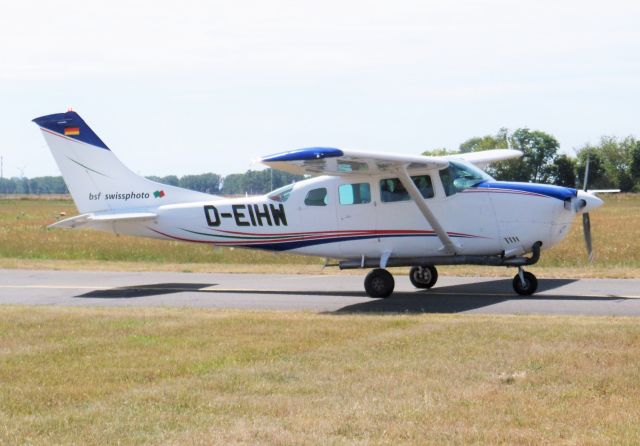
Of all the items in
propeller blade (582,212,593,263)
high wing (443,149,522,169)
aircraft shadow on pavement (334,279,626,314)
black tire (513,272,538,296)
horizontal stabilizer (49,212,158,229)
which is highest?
high wing (443,149,522,169)

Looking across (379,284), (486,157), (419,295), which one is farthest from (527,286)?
(486,157)

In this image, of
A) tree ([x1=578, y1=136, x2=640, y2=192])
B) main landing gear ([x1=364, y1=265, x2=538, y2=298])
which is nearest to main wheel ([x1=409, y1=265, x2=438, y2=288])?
main landing gear ([x1=364, y1=265, x2=538, y2=298])

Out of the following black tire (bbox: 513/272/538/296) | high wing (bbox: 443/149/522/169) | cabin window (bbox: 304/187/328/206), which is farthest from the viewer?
high wing (bbox: 443/149/522/169)

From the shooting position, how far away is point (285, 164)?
46.0ft

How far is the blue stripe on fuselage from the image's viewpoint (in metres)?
15.3

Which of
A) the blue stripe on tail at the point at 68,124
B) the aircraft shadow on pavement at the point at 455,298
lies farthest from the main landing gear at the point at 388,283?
the blue stripe on tail at the point at 68,124

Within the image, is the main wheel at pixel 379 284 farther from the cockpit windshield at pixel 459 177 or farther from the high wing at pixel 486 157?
the high wing at pixel 486 157

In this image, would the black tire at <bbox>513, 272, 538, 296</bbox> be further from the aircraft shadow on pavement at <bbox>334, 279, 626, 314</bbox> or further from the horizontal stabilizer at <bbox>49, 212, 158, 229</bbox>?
the horizontal stabilizer at <bbox>49, 212, 158, 229</bbox>

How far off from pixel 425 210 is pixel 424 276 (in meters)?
2.04

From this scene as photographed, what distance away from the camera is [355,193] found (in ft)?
53.8

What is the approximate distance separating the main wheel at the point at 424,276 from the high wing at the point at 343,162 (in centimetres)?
226

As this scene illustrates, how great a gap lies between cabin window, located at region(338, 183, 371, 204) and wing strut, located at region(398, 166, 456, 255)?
84cm

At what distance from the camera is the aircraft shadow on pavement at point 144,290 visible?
16.6 meters

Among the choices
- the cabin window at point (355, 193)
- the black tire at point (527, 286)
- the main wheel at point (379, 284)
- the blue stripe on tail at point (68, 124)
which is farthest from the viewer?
the blue stripe on tail at point (68, 124)
